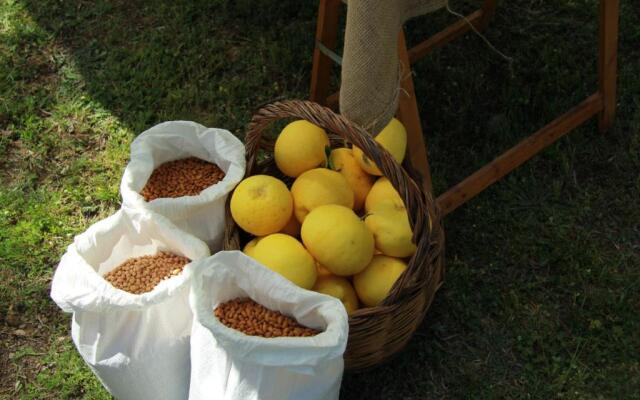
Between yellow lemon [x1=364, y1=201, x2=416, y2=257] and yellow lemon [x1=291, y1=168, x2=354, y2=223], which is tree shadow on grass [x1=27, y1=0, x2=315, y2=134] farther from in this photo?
yellow lemon [x1=364, y1=201, x2=416, y2=257]

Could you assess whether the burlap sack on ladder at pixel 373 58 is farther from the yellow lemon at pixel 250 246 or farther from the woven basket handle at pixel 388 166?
the yellow lemon at pixel 250 246

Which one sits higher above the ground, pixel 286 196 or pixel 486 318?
pixel 286 196

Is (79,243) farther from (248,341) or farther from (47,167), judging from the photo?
(47,167)

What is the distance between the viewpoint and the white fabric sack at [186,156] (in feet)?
4.83

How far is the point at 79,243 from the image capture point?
4.67 ft

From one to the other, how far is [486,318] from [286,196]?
0.62 meters

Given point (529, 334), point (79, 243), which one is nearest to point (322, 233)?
point (79, 243)

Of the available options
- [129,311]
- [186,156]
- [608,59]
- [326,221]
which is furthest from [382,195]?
[608,59]

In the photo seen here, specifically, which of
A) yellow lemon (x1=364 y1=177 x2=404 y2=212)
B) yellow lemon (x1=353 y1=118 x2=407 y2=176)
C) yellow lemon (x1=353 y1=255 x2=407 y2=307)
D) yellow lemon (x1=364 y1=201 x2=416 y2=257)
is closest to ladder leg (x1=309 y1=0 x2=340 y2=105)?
yellow lemon (x1=353 y1=118 x2=407 y2=176)

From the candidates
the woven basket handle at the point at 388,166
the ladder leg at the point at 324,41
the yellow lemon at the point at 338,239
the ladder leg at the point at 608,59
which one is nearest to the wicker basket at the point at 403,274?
the woven basket handle at the point at 388,166

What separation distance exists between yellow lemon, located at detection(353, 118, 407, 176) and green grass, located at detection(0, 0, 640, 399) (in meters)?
0.37

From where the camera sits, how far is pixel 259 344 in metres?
1.19

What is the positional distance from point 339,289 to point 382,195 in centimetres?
25

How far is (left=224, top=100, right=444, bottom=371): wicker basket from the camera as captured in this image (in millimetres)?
1332
